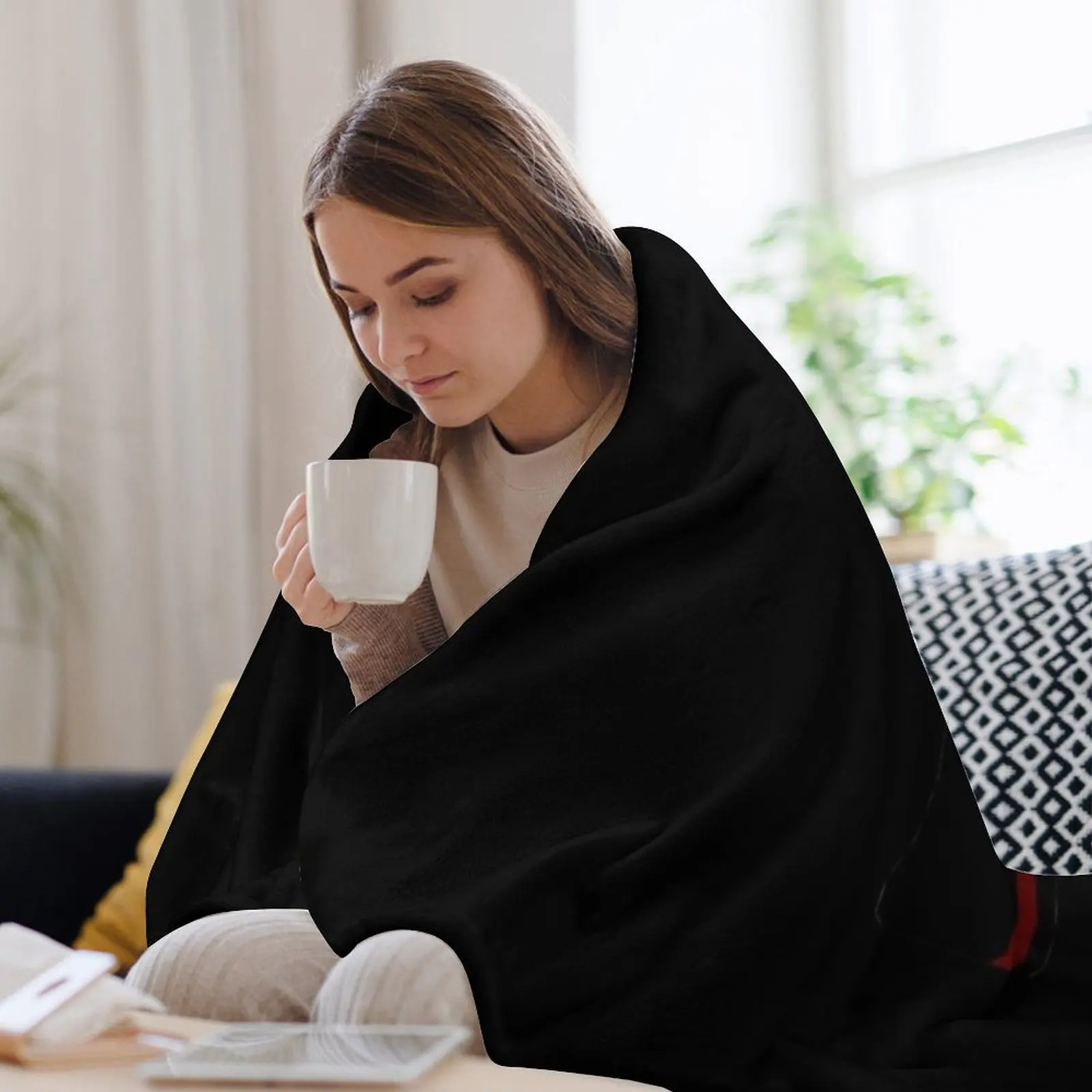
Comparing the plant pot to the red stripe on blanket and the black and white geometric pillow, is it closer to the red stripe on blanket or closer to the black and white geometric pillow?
the black and white geometric pillow

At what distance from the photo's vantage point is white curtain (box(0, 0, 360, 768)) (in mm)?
2746

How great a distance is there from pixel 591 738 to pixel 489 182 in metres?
0.42

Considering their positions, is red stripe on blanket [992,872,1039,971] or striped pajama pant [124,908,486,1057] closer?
striped pajama pant [124,908,486,1057]

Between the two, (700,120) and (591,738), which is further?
(700,120)

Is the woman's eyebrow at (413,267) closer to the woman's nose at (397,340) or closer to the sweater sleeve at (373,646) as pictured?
the woman's nose at (397,340)

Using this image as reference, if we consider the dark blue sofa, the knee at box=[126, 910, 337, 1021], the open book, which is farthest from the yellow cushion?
the open book

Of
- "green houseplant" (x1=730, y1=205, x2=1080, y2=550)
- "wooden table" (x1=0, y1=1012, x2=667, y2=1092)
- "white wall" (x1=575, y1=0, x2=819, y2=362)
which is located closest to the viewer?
"wooden table" (x1=0, y1=1012, x2=667, y2=1092)

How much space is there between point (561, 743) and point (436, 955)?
0.19m

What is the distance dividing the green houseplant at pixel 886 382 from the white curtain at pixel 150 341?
0.88 meters

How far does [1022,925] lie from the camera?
41.3 inches

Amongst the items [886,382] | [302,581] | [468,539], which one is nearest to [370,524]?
[302,581]

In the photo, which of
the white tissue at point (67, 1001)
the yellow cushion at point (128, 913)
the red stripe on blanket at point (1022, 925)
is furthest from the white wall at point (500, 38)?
the white tissue at point (67, 1001)

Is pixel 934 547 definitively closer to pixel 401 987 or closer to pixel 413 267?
pixel 413 267

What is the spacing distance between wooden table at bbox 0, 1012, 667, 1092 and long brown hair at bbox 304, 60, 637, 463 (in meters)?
0.63
